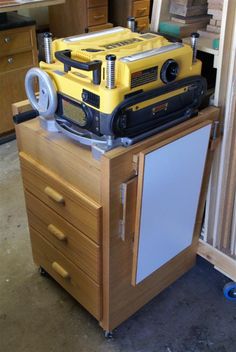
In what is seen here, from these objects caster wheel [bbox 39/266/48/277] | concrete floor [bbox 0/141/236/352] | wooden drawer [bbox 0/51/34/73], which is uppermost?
wooden drawer [bbox 0/51/34/73]

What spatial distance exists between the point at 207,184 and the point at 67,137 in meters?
0.55

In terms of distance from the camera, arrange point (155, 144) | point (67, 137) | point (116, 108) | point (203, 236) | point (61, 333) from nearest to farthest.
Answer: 1. point (116, 108)
2. point (155, 144)
3. point (67, 137)
4. point (61, 333)
5. point (203, 236)

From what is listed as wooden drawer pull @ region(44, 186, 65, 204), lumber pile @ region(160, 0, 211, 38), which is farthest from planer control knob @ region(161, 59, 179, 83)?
wooden drawer pull @ region(44, 186, 65, 204)

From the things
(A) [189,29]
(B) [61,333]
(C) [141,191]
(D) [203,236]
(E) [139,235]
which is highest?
(A) [189,29]

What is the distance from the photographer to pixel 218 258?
1546mm

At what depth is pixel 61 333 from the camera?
1419 mm

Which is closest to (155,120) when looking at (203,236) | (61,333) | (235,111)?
(235,111)

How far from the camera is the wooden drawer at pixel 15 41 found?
7.47 feet

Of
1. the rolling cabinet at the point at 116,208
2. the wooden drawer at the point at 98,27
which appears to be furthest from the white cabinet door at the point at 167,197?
the wooden drawer at the point at 98,27

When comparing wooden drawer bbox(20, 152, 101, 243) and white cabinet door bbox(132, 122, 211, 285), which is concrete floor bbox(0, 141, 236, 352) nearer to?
white cabinet door bbox(132, 122, 211, 285)

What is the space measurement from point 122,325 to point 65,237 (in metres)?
0.41

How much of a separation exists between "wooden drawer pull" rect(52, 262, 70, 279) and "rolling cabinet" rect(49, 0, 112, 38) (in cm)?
236

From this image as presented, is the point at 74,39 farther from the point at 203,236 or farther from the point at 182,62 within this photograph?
the point at 203,236

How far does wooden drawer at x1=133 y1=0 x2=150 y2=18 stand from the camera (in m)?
3.46
